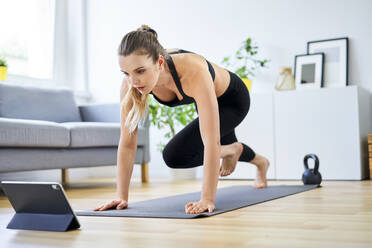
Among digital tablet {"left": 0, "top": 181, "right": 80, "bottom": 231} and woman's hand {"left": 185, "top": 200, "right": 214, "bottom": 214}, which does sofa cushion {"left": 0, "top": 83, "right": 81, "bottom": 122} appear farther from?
woman's hand {"left": 185, "top": 200, "right": 214, "bottom": 214}

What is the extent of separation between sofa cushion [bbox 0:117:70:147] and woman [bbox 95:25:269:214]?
1.03 m

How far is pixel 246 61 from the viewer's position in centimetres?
432

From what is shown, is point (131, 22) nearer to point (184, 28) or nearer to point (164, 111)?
point (184, 28)

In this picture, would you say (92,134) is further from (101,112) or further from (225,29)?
(225,29)

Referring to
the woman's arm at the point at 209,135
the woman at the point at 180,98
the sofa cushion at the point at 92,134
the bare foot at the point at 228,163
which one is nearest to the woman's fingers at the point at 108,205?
the woman at the point at 180,98

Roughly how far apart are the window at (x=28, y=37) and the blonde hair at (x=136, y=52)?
8.77 feet

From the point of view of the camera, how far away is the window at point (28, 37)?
435cm

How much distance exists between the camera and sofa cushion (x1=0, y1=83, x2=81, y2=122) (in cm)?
356

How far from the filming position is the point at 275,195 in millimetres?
2443

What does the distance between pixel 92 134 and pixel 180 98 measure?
1518mm

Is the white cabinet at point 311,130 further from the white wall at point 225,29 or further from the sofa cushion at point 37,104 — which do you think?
the sofa cushion at point 37,104

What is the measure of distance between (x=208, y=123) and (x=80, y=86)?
349 centimetres

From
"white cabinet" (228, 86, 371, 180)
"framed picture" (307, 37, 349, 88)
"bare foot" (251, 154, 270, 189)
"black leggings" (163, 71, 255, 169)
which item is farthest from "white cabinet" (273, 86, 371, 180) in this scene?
"black leggings" (163, 71, 255, 169)

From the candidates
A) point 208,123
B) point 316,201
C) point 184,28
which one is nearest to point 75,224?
point 208,123
